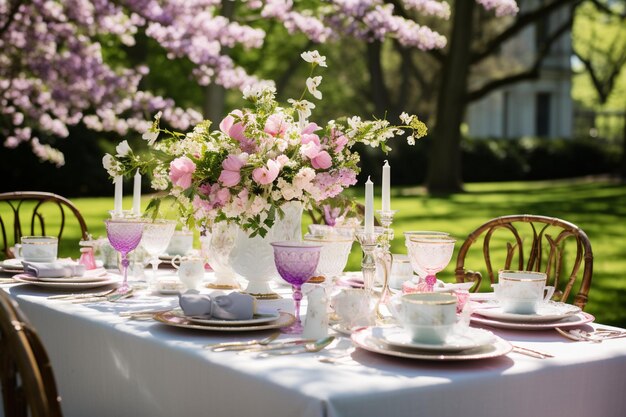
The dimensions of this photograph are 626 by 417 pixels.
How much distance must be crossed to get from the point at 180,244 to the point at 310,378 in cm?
239

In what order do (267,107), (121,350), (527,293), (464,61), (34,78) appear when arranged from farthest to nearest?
(464,61), (34,78), (267,107), (527,293), (121,350)

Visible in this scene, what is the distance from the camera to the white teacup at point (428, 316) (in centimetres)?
245

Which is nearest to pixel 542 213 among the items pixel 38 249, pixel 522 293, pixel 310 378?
pixel 38 249

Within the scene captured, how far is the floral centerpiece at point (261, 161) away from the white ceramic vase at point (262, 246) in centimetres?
4

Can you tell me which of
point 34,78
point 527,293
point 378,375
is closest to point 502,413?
point 378,375

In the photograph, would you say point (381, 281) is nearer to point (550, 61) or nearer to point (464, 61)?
point (464, 61)

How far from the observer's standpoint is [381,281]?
376 centimetres

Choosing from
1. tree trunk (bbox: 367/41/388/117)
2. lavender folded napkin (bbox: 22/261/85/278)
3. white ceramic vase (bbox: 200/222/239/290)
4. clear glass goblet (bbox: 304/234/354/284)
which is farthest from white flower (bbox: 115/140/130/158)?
tree trunk (bbox: 367/41/388/117)

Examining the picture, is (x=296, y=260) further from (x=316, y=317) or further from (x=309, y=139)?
(x=309, y=139)

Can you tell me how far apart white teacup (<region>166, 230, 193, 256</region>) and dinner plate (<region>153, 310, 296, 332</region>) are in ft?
5.10

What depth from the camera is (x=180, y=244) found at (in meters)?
4.52

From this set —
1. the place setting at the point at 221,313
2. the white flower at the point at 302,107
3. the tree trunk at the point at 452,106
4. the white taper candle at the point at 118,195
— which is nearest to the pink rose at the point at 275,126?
the white flower at the point at 302,107

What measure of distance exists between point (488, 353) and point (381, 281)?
133cm

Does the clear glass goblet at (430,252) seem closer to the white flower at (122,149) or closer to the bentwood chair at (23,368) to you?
the white flower at (122,149)
